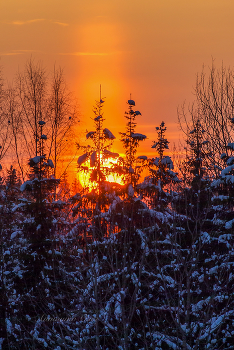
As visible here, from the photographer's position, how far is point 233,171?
49.9ft

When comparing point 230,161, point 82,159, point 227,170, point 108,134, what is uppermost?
point 108,134

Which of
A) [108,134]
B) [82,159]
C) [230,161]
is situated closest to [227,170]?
[230,161]

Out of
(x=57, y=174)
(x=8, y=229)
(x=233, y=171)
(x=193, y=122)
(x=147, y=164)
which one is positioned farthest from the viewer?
(x=57, y=174)

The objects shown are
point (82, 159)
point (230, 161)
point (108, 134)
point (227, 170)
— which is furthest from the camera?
point (108, 134)

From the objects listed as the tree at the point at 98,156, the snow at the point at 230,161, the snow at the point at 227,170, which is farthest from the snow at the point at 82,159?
the snow at the point at 230,161

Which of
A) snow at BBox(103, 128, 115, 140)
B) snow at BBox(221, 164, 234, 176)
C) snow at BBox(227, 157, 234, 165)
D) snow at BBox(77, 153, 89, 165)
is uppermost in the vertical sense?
snow at BBox(103, 128, 115, 140)

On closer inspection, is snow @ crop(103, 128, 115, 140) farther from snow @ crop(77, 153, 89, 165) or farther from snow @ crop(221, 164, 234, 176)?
snow @ crop(221, 164, 234, 176)

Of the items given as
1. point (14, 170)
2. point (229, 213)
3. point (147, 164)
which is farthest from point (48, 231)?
point (14, 170)

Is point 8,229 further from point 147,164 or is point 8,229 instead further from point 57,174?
point 147,164

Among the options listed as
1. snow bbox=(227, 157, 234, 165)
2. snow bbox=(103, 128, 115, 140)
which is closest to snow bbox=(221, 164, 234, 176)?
snow bbox=(227, 157, 234, 165)

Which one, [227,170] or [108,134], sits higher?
[108,134]

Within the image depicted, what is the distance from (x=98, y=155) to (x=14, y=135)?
61.0 ft

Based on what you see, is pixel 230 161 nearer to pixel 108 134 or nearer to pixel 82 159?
pixel 108 134

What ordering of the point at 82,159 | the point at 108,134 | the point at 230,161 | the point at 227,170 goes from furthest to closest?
1. the point at 108,134
2. the point at 82,159
3. the point at 230,161
4. the point at 227,170
